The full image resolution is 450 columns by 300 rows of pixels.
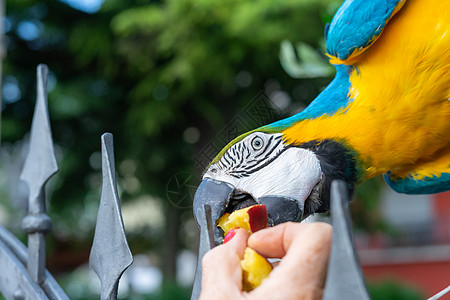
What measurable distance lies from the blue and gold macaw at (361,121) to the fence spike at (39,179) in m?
0.28

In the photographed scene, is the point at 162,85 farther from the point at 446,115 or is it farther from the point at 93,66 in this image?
the point at 446,115

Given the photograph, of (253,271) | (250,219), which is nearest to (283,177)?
(250,219)

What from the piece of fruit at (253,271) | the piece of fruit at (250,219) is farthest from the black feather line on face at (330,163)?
the piece of fruit at (253,271)

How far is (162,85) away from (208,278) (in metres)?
4.12

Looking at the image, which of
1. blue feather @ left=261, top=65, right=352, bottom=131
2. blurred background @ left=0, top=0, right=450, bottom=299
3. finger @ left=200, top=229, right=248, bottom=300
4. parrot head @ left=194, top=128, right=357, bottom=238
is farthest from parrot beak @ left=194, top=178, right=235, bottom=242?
blurred background @ left=0, top=0, right=450, bottom=299

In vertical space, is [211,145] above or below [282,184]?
above

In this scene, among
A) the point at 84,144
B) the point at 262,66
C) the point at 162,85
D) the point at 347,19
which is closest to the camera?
the point at 347,19

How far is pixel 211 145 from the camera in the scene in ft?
3.20

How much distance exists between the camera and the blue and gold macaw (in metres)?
0.96

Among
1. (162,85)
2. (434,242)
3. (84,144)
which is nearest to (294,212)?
(162,85)

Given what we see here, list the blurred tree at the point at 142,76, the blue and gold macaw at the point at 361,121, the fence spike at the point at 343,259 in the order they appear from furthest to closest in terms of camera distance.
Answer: the blurred tree at the point at 142,76 → the blue and gold macaw at the point at 361,121 → the fence spike at the point at 343,259

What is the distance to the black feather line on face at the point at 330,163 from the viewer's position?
38.4 inches

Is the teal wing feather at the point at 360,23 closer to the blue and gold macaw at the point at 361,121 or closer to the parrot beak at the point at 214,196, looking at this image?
the blue and gold macaw at the point at 361,121

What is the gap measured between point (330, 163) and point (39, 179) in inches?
21.1
